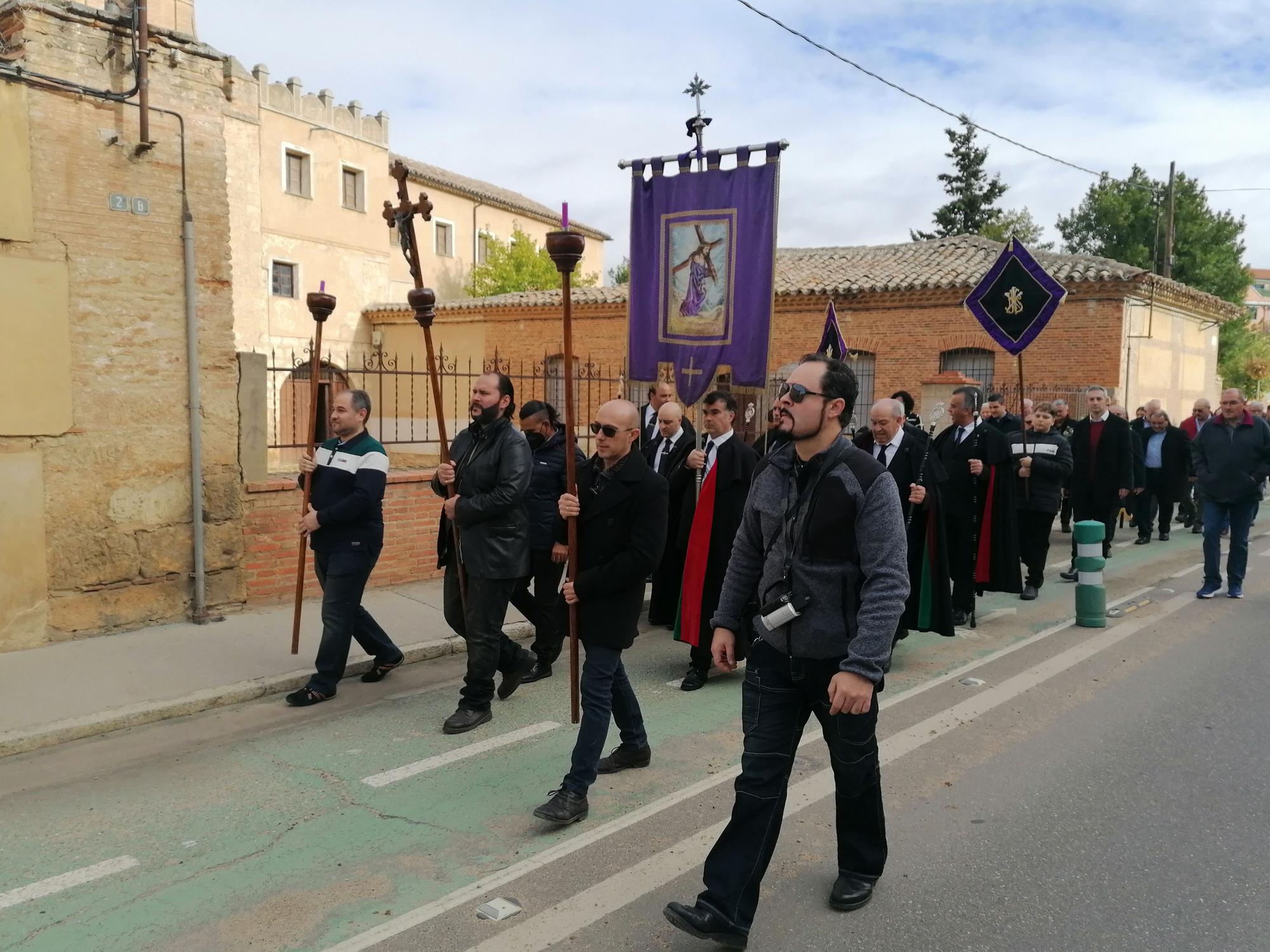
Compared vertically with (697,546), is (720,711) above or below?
below

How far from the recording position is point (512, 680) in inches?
233

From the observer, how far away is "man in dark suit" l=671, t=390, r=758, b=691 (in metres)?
6.22

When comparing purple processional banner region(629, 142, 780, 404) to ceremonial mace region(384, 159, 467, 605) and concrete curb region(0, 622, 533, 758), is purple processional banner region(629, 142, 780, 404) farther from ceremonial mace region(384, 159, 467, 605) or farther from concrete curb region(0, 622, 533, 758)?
concrete curb region(0, 622, 533, 758)

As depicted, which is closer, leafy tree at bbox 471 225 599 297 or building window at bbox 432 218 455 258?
leafy tree at bbox 471 225 599 297

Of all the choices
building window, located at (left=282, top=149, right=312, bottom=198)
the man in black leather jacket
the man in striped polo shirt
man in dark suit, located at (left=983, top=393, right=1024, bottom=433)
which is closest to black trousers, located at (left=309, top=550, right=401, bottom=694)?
the man in striped polo shirt

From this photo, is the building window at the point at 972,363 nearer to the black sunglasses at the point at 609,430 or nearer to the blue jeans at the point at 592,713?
the black sunglasses at the point at 609,430

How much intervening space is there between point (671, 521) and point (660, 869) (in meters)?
3.45

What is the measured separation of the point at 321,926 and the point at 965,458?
644 centimetres

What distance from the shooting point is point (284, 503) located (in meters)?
7.99

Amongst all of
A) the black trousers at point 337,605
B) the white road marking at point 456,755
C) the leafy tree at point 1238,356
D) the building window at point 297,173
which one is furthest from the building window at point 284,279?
the leafy tree at point 1238,356

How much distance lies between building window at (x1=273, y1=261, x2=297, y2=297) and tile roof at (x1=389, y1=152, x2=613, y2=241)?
5.62 meters

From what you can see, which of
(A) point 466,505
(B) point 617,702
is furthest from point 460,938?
(A) point 466,505

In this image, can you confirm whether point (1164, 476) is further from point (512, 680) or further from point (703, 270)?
point (512, 680)

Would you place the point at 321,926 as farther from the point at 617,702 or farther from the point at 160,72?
the point at 160,72
